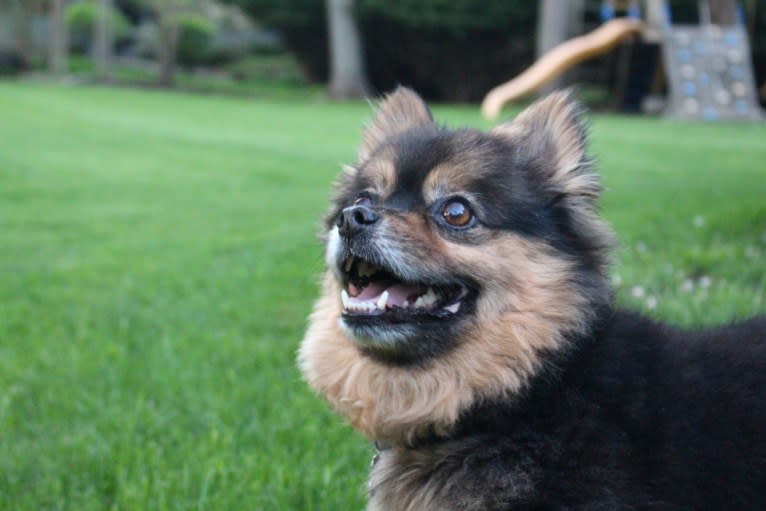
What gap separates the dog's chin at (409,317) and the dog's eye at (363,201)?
0.73 ft

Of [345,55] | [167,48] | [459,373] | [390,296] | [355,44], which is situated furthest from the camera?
[167,48]

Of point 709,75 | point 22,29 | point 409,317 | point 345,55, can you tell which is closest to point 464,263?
point 409,317

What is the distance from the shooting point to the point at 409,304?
11.2 ft

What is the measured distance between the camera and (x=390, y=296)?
3.51 meters

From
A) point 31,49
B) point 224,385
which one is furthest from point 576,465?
point 31,49

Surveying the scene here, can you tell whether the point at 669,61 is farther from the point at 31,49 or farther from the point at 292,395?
the point at 31,49

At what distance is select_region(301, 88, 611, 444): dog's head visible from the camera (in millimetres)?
3268

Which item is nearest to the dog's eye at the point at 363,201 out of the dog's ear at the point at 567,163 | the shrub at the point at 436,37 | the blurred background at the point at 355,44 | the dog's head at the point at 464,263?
the dog's head at the point at 464,263

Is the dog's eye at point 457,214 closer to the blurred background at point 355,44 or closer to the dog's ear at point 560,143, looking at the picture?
the dog's ear at point 560,143

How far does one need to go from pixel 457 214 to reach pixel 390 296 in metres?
0.41

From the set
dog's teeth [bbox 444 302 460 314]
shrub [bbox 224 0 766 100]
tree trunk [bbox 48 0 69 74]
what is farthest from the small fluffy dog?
tree trunk [bbox 48 0 69 74]

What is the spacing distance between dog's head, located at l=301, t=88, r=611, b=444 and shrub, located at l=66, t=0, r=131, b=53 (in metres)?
45.5

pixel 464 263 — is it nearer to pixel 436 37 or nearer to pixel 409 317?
pixel 409 317

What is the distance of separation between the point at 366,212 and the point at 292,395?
1.97 metres
